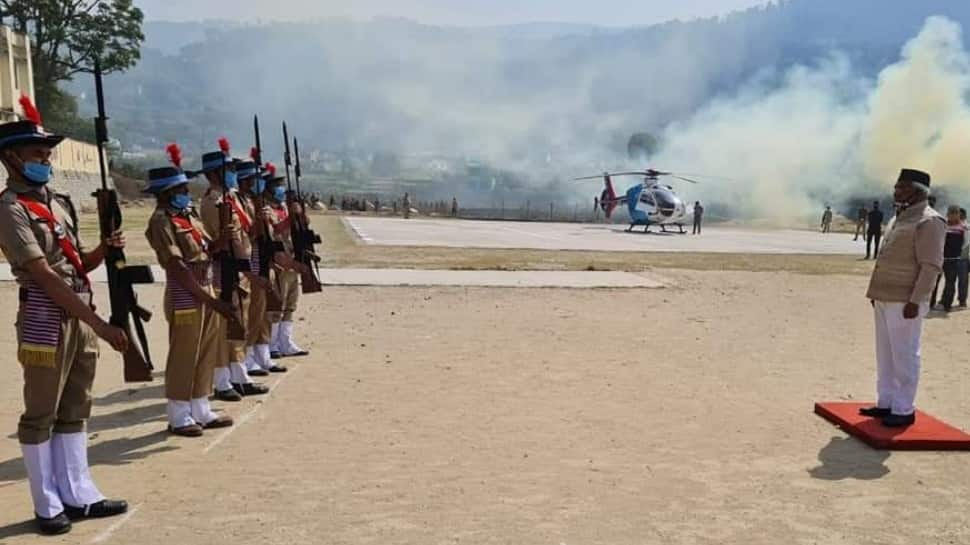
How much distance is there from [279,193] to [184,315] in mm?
3397

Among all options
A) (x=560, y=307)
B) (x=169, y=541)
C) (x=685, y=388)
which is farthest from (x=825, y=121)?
(x=169, y=541)

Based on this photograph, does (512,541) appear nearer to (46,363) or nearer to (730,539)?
(730,539)

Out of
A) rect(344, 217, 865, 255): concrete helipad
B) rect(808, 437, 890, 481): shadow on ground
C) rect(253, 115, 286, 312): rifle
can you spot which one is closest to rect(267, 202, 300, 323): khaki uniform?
rect(253, 115, 286, 312): rifle

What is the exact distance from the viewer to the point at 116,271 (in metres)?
4.68

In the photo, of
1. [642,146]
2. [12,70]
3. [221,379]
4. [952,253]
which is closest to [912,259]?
[221,379]

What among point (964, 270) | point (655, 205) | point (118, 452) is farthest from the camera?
point (655, 205)

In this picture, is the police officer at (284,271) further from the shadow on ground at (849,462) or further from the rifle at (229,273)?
the shadow on ground at (849,462)

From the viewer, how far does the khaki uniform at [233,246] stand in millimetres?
6668

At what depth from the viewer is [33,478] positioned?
4.51 m

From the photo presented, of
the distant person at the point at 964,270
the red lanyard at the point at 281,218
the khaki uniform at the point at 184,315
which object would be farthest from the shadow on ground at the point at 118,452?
the distant person at the point at 964,270

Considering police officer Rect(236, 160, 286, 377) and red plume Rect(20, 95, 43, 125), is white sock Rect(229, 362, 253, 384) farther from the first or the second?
red plume Rect(20, 95, 43, 125)

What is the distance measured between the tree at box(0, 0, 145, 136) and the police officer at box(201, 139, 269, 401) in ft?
184

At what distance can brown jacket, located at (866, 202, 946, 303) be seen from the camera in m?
6.34

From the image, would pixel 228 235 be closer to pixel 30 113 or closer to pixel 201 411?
pixel 201 411
